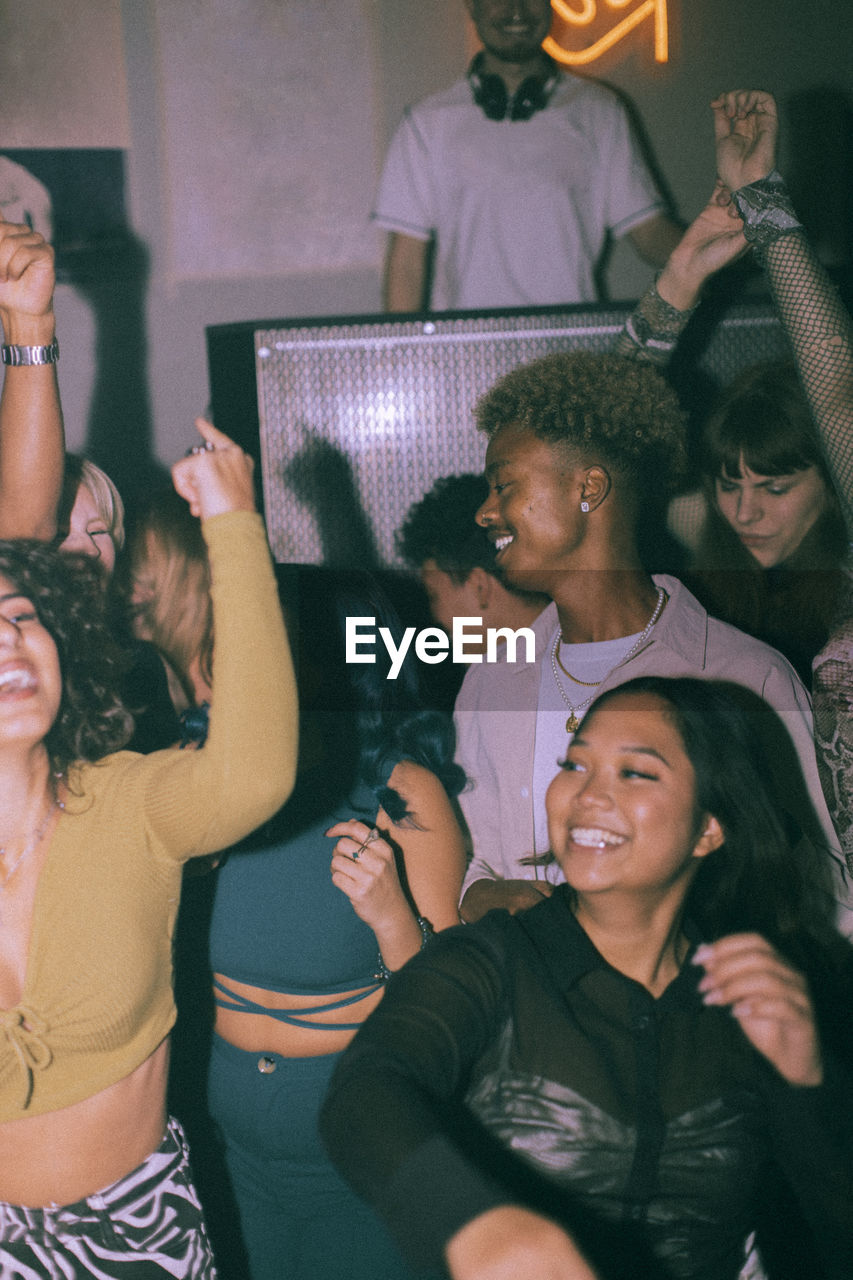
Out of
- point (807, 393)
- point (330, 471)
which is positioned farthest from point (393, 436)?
point (807, 393)

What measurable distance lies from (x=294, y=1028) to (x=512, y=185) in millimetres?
1335

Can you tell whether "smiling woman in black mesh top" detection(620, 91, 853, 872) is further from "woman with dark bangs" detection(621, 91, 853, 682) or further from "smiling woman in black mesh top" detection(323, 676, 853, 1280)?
"smiling woman in black mesh top" detection(323, 676, 853, 1280)

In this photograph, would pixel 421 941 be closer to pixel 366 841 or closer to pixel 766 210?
pixel 366 841

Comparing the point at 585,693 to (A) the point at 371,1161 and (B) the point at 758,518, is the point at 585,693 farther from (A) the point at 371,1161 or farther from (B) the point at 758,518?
(A) the point at 371,1161

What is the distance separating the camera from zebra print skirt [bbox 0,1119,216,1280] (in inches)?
40.0

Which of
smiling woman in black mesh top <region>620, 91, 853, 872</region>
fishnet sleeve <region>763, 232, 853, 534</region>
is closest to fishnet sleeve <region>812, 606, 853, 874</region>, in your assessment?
smiling woman in black mesh top <region>620, 91, 853, 872</region>

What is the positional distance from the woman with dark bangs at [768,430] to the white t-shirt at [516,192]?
306mm

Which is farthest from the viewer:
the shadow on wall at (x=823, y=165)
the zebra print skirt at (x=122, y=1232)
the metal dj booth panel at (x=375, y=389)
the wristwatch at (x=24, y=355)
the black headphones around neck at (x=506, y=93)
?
the shadow on wall at (x=823, y=165)

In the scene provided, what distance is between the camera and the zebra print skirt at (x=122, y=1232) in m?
1.02

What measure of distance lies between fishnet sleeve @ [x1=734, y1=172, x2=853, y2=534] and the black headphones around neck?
47 centimetres

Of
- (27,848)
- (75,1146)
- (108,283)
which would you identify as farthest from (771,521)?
(108,283)

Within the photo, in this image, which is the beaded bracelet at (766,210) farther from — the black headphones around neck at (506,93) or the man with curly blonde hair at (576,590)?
the black headphones around neck at (506,93)

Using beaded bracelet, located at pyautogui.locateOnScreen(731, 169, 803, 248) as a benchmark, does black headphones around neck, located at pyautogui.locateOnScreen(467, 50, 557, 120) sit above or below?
above

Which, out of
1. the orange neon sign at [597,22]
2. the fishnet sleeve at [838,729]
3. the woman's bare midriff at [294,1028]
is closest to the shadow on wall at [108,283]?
the orange neon sign at [597,22]
